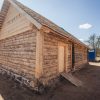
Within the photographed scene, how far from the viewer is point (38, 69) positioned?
20.9ft

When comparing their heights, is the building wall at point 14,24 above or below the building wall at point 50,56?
above

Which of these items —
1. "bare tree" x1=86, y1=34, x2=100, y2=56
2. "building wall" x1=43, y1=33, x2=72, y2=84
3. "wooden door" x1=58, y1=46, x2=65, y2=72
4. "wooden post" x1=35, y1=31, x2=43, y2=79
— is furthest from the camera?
"bare tree" x1=86, y1=34, x2=100, y2=56

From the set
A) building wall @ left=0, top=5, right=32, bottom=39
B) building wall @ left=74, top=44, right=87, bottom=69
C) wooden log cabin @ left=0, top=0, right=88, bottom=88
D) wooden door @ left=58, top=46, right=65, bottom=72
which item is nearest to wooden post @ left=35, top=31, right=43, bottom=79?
wooden log cabin @ left=0, top=0, right=88, bottom=88

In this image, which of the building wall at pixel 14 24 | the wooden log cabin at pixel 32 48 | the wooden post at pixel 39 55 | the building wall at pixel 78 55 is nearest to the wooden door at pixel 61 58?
the wooden log cabin at pixel 32 48

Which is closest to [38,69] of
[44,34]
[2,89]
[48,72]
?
[48,72]

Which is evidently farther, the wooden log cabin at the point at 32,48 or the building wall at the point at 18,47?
the building wall at the point at 18,47

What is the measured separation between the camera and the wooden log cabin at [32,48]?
21.3ft

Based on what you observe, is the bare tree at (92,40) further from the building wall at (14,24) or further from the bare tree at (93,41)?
the building wall at (14,24)

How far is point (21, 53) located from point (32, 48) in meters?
1.52

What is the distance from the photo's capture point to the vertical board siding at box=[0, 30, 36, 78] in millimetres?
6883

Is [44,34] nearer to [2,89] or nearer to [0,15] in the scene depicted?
[2,89]

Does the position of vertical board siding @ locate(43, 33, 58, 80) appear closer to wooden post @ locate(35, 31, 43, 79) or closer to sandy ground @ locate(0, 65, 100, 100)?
wooden post @ locate(35, 31, 43, 79)

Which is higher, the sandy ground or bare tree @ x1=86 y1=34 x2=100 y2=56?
bare tree @ x1=86 y1=34 x2=100 y2=56

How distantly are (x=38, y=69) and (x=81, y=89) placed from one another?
293 cm
